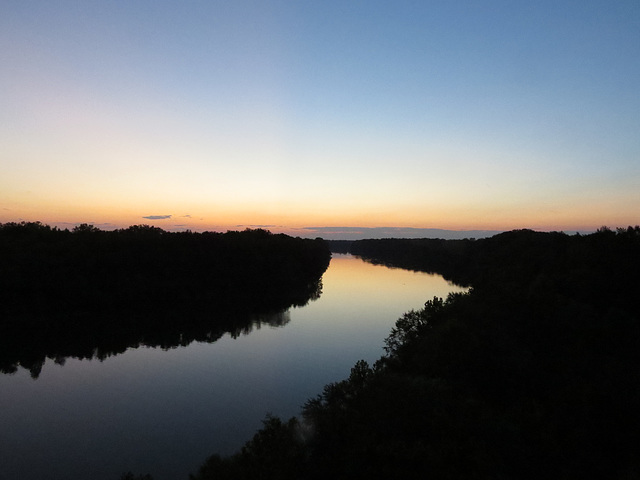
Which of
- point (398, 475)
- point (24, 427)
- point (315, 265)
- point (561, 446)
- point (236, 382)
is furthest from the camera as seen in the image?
point (315, 265)

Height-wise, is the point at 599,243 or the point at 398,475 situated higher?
the point at 599,243

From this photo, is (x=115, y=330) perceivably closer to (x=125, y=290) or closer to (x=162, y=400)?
(x=125, y=290)

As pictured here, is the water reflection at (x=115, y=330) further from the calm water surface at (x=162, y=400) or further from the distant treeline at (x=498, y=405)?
the distant treeline at (x=498, y=405)

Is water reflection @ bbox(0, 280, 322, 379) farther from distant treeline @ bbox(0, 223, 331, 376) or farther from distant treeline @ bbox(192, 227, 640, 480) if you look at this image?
distant treeline @ bbox(192, 227, 640, 480)

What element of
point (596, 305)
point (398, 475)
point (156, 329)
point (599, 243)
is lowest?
point (156, 329)

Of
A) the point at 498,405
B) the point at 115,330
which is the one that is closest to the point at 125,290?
the point at 115,330

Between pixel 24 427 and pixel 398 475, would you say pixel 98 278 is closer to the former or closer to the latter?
pixel 24 427

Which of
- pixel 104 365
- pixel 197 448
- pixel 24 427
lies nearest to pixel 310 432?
pixel 197 448
